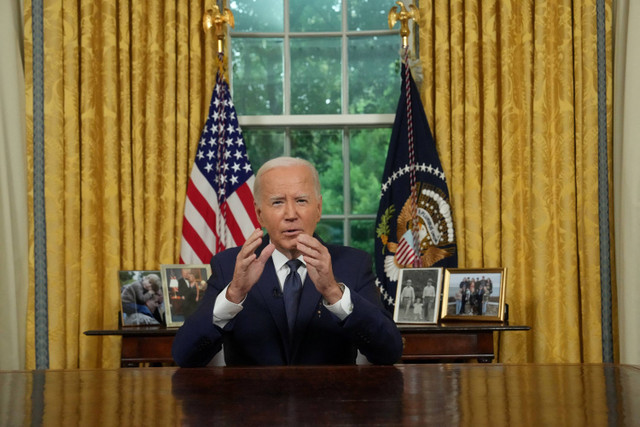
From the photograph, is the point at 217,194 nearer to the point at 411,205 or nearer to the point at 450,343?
the point at 411,205

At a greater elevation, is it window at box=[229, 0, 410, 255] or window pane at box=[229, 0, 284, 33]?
window pane at box=[229, 0, 284, 33]

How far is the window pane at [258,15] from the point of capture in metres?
4.11

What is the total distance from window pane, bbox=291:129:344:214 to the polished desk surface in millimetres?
2438

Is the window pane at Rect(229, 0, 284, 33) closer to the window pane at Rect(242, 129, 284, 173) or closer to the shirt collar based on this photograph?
the window pane at Rect(242, 129, 284, 173)

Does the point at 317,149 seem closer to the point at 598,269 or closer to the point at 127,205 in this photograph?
the point at 127,205

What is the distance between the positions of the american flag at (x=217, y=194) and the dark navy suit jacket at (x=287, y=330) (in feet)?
4.78

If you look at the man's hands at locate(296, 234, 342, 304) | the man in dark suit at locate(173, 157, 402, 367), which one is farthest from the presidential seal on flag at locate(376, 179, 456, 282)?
the man's hands at locate(296, 234, 342, 304)

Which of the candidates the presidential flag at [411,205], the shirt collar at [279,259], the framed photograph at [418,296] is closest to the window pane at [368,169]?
the presidential flag at [411,205]

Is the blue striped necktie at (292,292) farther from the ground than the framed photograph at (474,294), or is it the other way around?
the blue striped necktie at (292,292)

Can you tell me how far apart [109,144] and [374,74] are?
1469mm

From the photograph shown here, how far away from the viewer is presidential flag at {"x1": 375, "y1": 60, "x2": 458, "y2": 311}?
144 inches

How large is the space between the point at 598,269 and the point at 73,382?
2.81 metres

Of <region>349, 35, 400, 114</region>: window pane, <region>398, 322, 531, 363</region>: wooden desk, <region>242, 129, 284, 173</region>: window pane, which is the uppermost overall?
<region>349, 35, 400, 114</region>: window pane

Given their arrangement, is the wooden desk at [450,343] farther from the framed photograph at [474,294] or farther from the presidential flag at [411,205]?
the presidential flag at [411,205]
